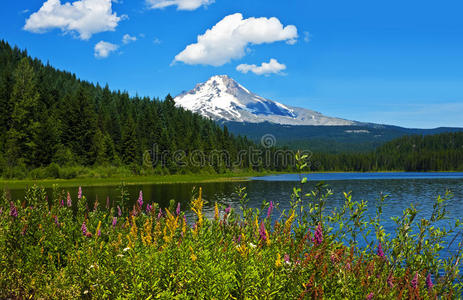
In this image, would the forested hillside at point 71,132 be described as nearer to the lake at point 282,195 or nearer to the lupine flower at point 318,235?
the lake at point 282,195

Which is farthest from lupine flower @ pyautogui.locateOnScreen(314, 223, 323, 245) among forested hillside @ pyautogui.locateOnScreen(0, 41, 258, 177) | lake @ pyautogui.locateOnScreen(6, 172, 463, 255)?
forested hillside @ pyautogui.locateOnScreen(0, 41, 258, 177)

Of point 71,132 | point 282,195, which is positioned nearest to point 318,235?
point 282,195

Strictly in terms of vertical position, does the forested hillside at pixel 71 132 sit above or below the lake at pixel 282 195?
above

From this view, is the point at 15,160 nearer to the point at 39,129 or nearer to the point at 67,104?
the point at 39,129

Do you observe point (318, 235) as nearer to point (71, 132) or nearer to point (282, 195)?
point (282, 195)

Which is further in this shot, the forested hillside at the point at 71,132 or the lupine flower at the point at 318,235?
the forested hillside at the point at 71,132

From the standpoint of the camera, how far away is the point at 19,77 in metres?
98.2

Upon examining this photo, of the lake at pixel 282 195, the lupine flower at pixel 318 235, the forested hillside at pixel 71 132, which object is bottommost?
the lake at pixel 282 195

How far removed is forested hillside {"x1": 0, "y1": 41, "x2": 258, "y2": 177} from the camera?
85500 millimetres

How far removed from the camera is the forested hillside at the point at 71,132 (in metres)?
85.5

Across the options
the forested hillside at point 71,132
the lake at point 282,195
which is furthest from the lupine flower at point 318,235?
the forested hillside at point 71,132

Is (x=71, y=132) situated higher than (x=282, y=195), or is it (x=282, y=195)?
(x=71, y=132)

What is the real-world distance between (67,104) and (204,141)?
52.3 meters

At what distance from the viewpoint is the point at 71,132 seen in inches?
3905
